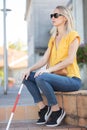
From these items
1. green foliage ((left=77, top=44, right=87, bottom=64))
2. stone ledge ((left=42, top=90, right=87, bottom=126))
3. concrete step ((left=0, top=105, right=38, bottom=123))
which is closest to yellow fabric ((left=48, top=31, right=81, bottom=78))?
stone ledge ((left=42, top=90, right=87, bottom=126))

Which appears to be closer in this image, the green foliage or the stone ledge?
the stone ledge

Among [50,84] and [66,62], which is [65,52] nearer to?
[66,62]

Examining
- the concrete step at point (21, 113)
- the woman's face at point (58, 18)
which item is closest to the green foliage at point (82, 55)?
the concrete step at point (21, 113)

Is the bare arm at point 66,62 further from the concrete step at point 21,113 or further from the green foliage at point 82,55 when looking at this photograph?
the green foliage at point 82,55

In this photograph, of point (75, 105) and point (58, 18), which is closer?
point (75, 105)

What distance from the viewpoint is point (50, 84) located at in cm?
323

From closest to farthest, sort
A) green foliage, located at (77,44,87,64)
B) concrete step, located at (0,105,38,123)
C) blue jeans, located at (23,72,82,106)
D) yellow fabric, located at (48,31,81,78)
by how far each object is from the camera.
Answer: blue jeans, located at (23,72,82,106) → yellow fabric, located at (48,31,81,78) → concrete step, located at (0,105,38,123) → green foliage, located at (77,44,87,64)

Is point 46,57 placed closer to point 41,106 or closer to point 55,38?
point 55,38

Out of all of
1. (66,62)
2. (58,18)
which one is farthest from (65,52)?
(58,18)

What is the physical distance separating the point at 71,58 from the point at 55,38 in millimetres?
408

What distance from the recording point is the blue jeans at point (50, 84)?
3189 mm

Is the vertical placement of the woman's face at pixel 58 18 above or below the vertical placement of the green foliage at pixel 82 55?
above

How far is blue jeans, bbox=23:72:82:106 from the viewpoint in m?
3.19

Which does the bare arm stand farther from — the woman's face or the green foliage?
the green foliage
